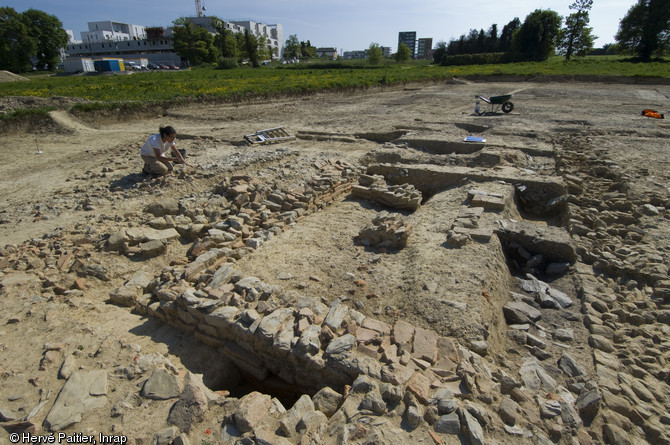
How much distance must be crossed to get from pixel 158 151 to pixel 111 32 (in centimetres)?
12422

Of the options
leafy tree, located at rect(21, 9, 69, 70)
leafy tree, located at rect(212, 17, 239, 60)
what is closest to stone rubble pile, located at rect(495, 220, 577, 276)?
leafy tree, located at rect(212, 17, 239, 60)

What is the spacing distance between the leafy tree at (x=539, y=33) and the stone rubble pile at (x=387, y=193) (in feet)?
190

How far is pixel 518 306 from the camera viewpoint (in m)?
4.16

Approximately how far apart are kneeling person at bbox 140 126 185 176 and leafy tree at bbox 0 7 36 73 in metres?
58.5

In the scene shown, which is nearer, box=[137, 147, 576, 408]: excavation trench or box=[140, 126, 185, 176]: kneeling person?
box=[137, 147, 576, 408]: excavation trench

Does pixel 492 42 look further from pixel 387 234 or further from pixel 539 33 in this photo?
pixel 387 234

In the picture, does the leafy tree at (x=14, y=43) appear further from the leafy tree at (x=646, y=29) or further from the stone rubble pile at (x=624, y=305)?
the leafy tree at (x=646, y=29)

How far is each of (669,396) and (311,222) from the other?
4912 mm

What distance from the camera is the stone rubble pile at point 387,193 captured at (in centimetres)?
673

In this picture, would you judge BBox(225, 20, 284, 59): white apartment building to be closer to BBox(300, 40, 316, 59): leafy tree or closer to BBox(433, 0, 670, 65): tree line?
BBox(300, 40, 316, 59): leafy tree

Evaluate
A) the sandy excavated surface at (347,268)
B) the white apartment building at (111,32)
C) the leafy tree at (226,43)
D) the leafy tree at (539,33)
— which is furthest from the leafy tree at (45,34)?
the leafy tree at (539,33)

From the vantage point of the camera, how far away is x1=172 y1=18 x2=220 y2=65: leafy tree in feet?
192

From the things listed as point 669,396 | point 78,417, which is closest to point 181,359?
point 78,417

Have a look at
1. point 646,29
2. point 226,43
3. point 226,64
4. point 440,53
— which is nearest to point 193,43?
point 226,43
